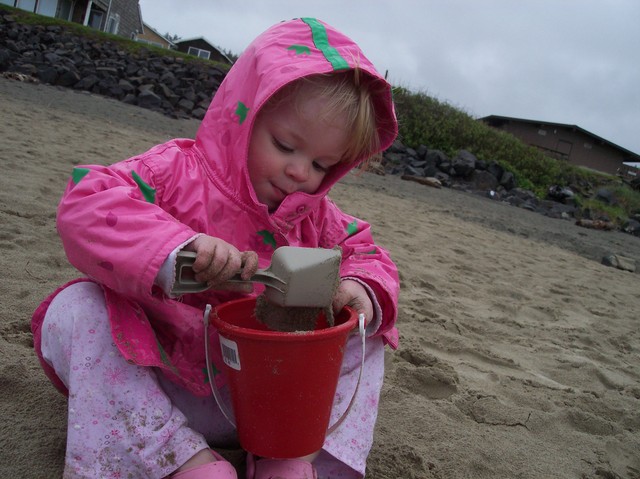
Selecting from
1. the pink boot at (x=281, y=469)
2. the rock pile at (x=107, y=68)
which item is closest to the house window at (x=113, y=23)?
the rock pile at (x=107, y=68)

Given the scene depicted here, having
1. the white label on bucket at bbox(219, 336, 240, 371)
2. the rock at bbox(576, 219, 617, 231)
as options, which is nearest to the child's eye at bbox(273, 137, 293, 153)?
the white label on bucket at bbox(219, 336, 240, 371)

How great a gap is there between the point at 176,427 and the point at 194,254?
373 millimetres

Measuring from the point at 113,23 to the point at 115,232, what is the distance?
89.4 ft

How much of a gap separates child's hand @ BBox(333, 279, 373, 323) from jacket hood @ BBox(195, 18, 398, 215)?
26cm

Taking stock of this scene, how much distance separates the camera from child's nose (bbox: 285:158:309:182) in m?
1.39

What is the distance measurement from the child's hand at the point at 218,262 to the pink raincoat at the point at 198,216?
6cm

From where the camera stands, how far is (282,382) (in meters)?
1.08

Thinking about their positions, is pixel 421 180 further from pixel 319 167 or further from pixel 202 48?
pixel 202 48

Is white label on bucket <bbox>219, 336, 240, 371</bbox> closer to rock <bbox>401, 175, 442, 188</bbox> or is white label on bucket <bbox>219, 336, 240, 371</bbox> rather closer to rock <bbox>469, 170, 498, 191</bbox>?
rock <bbox>401, 175, 442, 188</bbox>

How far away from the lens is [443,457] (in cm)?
153

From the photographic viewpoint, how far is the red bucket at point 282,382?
104 centimetres

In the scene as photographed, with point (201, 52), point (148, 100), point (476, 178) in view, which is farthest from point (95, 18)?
point (476, 178)

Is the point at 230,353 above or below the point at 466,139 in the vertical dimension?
below

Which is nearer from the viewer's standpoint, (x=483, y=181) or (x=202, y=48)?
(x=483, y=181)
